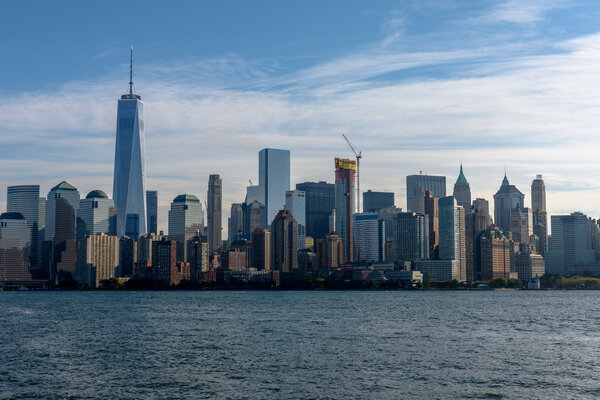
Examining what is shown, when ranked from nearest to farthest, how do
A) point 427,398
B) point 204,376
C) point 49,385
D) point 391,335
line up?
point 427,398 → point 49,385 → point 204,376 → point 391,335

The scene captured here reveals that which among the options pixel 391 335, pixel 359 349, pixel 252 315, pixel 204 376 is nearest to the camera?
pixel 204 376

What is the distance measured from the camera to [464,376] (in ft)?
211

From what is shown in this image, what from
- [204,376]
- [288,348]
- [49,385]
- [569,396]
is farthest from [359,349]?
[49,385]

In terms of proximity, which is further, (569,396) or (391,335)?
(391,335)

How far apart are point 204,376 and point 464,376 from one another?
75.8 feet

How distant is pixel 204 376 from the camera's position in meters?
65.0

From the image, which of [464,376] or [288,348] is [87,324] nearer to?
[288,348]

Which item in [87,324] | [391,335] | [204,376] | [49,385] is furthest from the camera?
[87,324]

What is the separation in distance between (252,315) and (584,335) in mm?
65139

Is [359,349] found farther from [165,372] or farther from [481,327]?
[481,327]

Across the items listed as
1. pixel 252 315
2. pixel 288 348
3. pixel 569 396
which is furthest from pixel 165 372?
pixel 252 315

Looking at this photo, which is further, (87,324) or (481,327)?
(87,324)

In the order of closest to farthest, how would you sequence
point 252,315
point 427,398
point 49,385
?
point 427,398, point 49,385, point 252,315

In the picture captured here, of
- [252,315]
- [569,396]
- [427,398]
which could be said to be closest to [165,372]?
[427,398]
